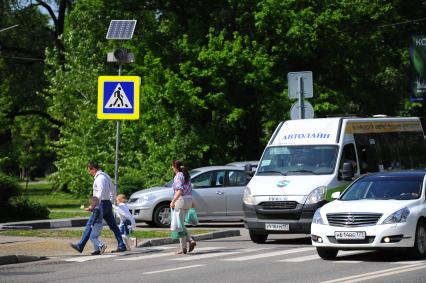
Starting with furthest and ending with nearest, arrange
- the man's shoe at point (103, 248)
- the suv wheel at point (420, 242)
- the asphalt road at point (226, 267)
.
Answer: the man's shoe at point (103, 248), the suv wheel at point (420, 242), the asphalt road at point (226, 267)

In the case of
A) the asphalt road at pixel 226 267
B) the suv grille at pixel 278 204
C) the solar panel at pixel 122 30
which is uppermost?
the solar panel at pixel 122 30

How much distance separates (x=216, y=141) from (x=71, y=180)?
640 centimetres

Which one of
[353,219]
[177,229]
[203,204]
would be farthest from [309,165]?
[203,204]

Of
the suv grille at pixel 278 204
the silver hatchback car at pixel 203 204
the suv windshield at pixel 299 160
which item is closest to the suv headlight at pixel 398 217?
the suv grille at pixel 278 204

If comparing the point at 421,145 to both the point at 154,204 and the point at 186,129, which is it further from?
the point at 186,129

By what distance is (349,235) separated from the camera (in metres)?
15.5

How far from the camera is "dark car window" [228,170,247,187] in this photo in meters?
25.3

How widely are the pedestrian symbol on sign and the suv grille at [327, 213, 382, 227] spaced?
19.5 feet

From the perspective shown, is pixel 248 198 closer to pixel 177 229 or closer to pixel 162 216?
pixel 177 229

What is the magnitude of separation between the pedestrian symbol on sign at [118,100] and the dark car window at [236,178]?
588 centimetres

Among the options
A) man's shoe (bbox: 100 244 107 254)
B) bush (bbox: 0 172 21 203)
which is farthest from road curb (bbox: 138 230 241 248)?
bush (bbox: 0 172 21 203)

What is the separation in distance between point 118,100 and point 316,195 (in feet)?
14.8

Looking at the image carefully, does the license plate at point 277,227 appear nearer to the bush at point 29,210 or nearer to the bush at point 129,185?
the bush at point 29,210

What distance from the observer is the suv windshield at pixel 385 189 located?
16.4 meters
